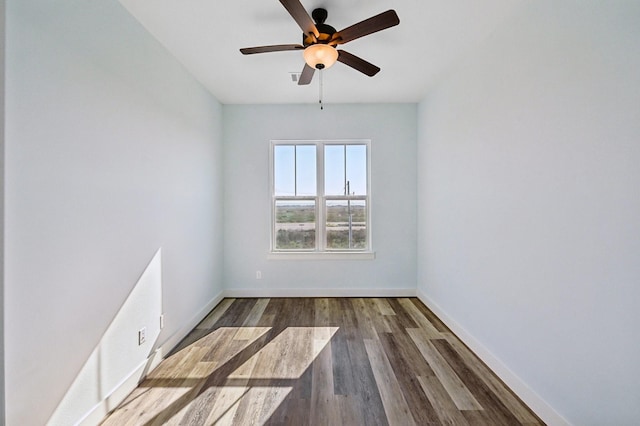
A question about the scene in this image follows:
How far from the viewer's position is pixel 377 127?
3.81m

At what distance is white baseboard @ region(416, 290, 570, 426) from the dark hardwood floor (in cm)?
5

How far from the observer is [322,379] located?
6.72 ft

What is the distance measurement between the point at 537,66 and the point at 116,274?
10.2 feet

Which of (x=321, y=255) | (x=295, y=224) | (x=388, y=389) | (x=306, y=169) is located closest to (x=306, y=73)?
(x=306, y=169)

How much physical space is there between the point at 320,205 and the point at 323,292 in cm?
125

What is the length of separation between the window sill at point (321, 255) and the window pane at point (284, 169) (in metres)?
0.87

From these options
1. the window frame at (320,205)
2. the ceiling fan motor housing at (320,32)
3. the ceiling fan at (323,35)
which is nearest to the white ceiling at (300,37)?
the ceiling fan motor housing at (320,32)

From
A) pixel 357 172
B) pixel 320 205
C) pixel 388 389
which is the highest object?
pixel 357 172

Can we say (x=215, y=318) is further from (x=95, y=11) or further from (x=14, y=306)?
(x=95, y=11)

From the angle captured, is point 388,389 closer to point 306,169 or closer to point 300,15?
point 300,15

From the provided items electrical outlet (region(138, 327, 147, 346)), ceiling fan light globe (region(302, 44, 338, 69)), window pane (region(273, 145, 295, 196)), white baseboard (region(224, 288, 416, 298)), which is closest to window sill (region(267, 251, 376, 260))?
white baseboard (region(224, 288, 416, 298))

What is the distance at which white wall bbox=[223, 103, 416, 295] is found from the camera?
3803mm

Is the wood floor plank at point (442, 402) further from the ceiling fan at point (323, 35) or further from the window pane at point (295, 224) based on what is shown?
the ceiling fan at point (323, 35)

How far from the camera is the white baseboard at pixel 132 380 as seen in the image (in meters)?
1.63
